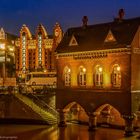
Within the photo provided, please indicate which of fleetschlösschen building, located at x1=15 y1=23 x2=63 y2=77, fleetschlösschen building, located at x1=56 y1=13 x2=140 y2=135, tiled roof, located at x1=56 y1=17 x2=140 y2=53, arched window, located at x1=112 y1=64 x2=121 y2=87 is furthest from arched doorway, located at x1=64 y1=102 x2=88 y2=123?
fleetschlösschen building, located at x1=15 y1=23 x2=63 y2=77

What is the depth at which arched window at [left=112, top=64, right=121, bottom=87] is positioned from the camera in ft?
124

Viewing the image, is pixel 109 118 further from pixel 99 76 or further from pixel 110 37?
pixel 110 37

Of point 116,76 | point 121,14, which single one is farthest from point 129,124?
point 121,14

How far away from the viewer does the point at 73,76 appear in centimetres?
4194

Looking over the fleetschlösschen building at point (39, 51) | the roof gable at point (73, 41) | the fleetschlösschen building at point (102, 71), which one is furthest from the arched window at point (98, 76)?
the fleetschlösschen building at point (39, 51)

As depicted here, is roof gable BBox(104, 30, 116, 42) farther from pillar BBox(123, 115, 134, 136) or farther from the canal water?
the canal water

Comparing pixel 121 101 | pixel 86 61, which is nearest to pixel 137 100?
pixel 121 101

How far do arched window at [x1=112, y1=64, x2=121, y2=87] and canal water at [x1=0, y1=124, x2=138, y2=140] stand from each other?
546cm

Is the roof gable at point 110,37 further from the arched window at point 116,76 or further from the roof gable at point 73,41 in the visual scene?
the roof gable at point 73,41

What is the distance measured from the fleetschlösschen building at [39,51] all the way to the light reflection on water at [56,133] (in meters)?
40.0

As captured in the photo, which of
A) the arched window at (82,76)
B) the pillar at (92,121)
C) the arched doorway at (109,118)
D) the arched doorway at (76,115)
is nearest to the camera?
the pillar at (92,121)

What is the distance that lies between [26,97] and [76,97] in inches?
406

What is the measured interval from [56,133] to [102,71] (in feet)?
28.5

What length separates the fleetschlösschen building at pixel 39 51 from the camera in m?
82.8
